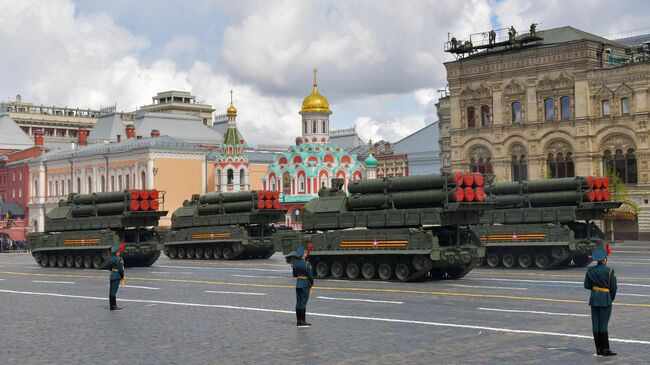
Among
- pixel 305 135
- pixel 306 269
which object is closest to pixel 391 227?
pixel 306 269

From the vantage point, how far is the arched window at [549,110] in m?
56.1

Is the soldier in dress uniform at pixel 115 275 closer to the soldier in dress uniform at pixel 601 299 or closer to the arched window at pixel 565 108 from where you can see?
the soldier in dress uniform at pixel 601 299

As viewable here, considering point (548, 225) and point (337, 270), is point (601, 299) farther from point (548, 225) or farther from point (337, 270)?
point (548, 225)

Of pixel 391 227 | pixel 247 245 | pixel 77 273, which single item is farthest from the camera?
pixel 247 245

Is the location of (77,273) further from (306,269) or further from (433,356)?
(433,356)

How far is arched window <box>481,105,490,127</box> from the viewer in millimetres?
59438

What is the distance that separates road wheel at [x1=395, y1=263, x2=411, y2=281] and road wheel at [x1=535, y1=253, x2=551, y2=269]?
Answer: 7689mm

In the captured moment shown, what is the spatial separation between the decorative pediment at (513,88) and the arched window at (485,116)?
81.0 inches

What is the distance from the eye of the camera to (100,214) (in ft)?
129

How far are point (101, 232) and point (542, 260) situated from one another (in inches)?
693

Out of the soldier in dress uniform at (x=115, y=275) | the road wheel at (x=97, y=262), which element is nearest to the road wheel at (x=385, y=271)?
the soldier in dress uniform at (x=115, y=275)

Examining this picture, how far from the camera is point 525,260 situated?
33.7 meters

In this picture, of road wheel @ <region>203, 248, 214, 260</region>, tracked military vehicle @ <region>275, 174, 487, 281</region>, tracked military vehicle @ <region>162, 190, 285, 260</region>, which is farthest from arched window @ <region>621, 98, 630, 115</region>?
tracked military vehicle @ <region>275, 174, 487, 281</region>

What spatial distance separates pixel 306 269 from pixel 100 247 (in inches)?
885
